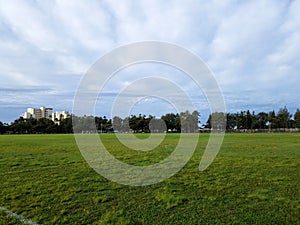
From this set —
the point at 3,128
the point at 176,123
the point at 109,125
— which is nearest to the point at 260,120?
the point at 176,123

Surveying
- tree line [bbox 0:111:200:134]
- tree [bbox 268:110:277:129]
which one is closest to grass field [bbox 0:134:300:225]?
tree line [bbox 0:111:200:134]

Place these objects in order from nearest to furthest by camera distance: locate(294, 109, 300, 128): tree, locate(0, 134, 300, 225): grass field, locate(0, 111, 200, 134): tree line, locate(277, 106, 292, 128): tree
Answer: locate(0, 134, 300, 225): grass field, locate(0, 111, 200, 134): tree line, locate(294, 109, 300, 128): tree, locate(277, 106, 292, 128): tree

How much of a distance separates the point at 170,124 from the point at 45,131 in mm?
52536

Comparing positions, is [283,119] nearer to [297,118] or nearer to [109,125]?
[297,118]

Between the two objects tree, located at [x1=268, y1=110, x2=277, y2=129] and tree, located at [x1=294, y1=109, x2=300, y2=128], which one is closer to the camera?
tree, located at [x1=294, y1=109, x2=300, y2=128]

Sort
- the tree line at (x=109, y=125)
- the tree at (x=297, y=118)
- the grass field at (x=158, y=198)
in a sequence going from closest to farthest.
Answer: the grass field at (x=158, y=198)
the tree line at (x=109, y=125)
the tree at (x=297, y=118)

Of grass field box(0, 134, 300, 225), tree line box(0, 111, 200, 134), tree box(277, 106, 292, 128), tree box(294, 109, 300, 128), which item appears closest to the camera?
grass field box(0, 134, 300, 225)

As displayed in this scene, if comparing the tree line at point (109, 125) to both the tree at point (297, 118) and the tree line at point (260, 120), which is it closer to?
the tree line at point (260, 120)

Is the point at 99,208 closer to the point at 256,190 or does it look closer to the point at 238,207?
the point at 238,207

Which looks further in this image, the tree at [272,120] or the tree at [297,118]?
the tree at [272,120]

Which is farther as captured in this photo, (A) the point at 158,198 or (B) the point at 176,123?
(B) the point at 176,123

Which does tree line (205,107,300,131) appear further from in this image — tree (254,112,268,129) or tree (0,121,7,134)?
tree (0,121,7,134)

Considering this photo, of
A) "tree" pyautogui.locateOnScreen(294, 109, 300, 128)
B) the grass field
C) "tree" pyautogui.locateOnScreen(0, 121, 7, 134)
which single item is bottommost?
the grass field

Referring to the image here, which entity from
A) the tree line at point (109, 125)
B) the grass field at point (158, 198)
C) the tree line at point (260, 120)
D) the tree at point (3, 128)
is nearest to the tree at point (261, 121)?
the tree line at point (260, 120)
